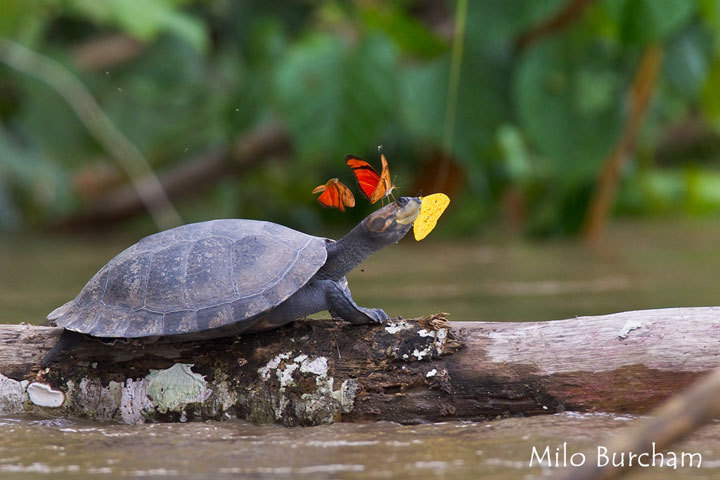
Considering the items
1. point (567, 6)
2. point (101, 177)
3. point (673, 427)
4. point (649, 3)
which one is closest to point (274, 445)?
point (673, 427)

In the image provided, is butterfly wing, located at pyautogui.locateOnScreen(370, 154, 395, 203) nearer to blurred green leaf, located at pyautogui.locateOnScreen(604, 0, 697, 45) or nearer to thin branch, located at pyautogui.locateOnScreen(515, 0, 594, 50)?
blurred green leaf, located at pyautogui.locateOnScreen(604, 0, 697, 45)

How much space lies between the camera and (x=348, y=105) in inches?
230

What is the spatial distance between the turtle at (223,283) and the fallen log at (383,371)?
71 mm

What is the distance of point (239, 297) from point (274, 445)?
1.29 ft

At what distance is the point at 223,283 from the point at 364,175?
446mm

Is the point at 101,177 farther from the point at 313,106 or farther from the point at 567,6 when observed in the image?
the point at 567,6

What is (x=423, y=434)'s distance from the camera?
200 centimetres

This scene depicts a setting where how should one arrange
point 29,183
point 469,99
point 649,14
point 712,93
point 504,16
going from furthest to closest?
point 29,183, point 712,93, point 469,99, point 504,16, point 649,14

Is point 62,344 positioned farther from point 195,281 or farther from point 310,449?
point 310,449

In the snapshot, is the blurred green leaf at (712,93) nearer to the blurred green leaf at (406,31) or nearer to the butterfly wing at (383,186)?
the blurred green leaf at (406,31)

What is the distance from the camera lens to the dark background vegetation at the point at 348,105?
5.63 metres

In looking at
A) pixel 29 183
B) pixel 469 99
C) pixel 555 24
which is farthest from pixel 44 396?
pixel 29 183

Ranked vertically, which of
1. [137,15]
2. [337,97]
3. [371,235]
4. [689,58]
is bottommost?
[371,235]

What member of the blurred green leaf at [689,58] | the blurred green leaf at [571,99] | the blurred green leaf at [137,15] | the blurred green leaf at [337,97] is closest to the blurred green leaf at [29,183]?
the blurred green leaf at [137,15]
